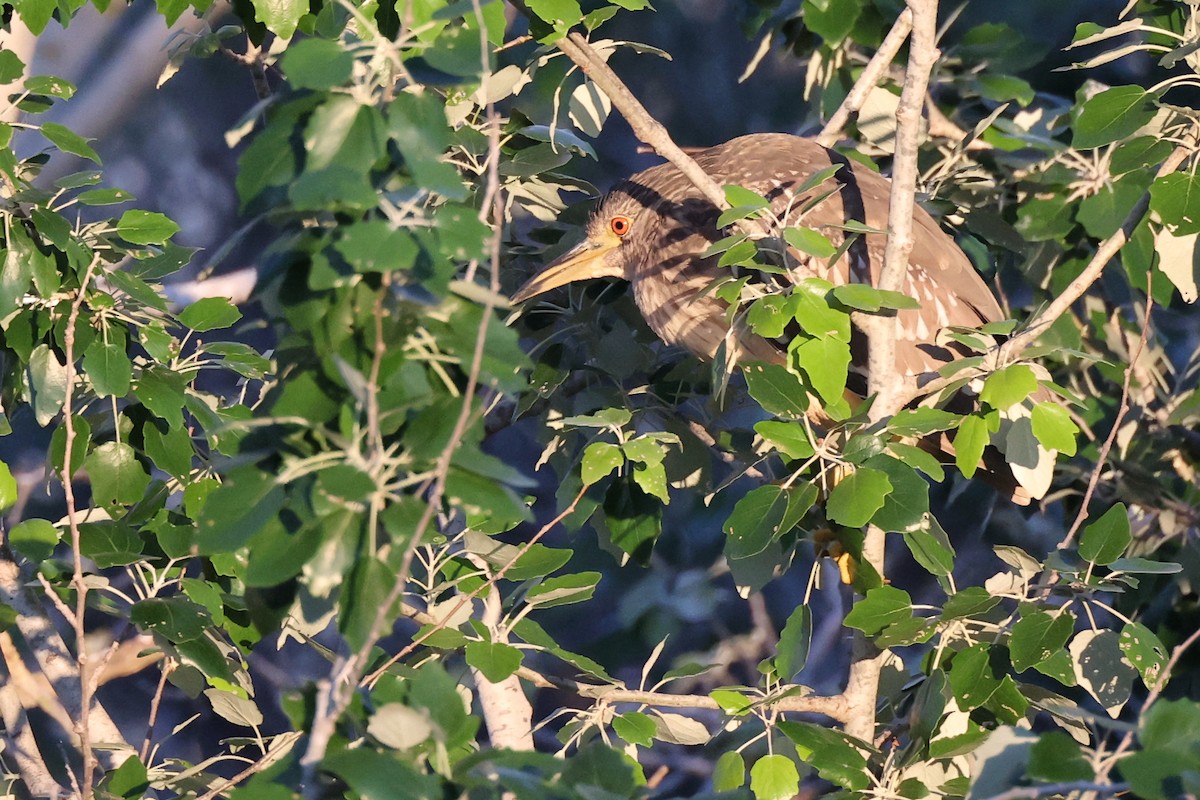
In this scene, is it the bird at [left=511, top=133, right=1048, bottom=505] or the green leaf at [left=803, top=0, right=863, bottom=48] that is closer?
the green leaf at [left=803, top=0, right=863, bottom=48]

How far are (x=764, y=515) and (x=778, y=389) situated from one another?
0.51 feet

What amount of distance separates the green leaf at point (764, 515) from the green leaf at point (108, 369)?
0.76m

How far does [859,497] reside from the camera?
144 cm

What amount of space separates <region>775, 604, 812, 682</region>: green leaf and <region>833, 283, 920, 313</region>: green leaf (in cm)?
43

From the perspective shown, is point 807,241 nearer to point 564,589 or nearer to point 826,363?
point 826,363

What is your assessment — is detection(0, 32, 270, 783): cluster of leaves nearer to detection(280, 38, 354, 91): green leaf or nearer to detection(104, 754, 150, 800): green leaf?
detection(104, 754, 150, 800): green leaf

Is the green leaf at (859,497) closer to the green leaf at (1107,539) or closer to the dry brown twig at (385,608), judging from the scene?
the green leaf at (1107,539)

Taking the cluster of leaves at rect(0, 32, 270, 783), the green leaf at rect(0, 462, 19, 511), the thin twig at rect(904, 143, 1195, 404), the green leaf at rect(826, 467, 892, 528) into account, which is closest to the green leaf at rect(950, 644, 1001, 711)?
the green leaf at rect(826, 467, 892, 528)

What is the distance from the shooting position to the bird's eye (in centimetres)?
262

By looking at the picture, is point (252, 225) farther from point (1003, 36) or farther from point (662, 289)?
point (1003, 36)

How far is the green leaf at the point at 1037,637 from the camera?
4.75 feet

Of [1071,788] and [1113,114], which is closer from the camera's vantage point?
[1071,788]

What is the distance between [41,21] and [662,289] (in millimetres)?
1222

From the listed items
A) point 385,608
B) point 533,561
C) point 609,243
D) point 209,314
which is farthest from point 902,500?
point 609,243
